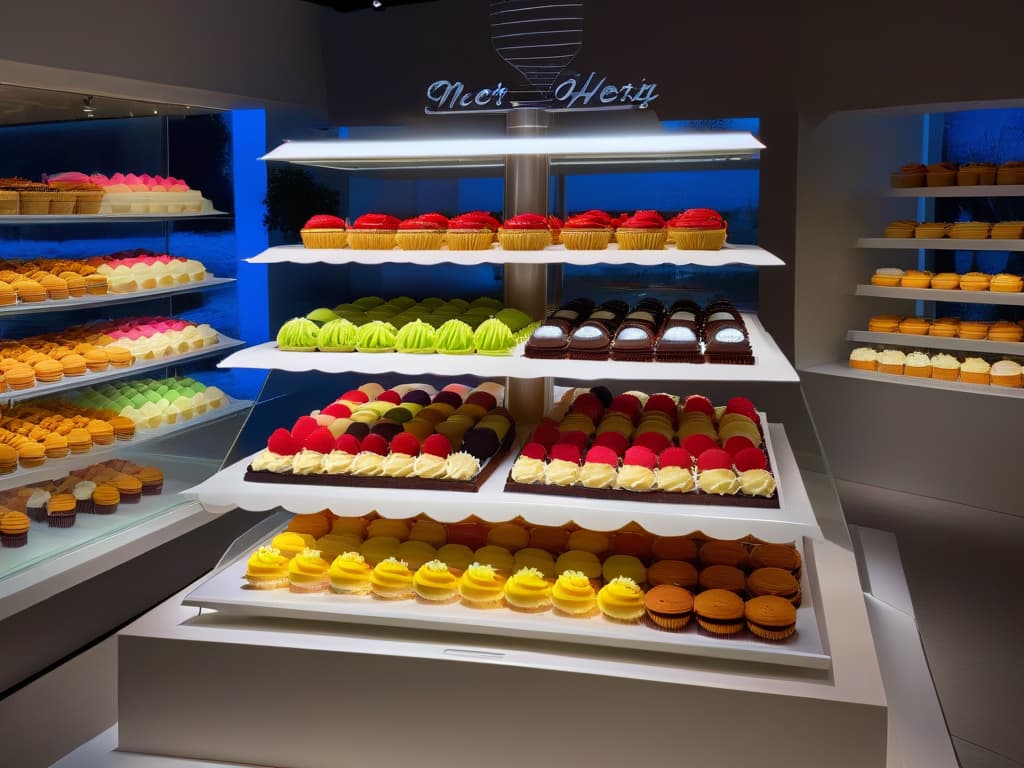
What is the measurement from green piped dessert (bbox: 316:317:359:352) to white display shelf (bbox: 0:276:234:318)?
198cm

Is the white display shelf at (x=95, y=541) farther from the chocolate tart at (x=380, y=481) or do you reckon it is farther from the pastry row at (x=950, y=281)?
the pastry row at (x=950, y=281)

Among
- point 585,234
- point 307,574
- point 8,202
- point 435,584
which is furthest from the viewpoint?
point 8,202

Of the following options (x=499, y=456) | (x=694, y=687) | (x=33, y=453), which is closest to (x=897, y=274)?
(x=499, y=456)

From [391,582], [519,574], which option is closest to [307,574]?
[391,582]

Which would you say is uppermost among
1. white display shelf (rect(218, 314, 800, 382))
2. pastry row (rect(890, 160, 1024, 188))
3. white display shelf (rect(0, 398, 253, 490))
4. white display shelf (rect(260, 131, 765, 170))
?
pastry row (rect(890, 160, 1024, 188))

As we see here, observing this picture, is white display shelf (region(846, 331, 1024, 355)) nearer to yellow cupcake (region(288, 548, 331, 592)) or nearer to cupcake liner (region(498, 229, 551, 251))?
cupcake liner (region(498, 229, 551, 251))

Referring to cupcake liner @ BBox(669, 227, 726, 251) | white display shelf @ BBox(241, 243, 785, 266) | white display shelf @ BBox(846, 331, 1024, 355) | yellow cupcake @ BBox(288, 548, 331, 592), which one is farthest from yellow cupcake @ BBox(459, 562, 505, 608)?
white display shelf @ BBox(846, 331, 1024, 355)

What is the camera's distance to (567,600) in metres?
2.67

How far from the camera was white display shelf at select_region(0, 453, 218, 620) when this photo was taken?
3883mm

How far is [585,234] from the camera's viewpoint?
9.75ft

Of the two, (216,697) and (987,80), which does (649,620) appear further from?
(987,80)

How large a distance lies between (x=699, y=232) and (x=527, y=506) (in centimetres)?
97

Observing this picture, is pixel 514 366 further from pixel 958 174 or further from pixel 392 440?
pixel 958 174

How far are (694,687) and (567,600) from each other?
422 millimetres
